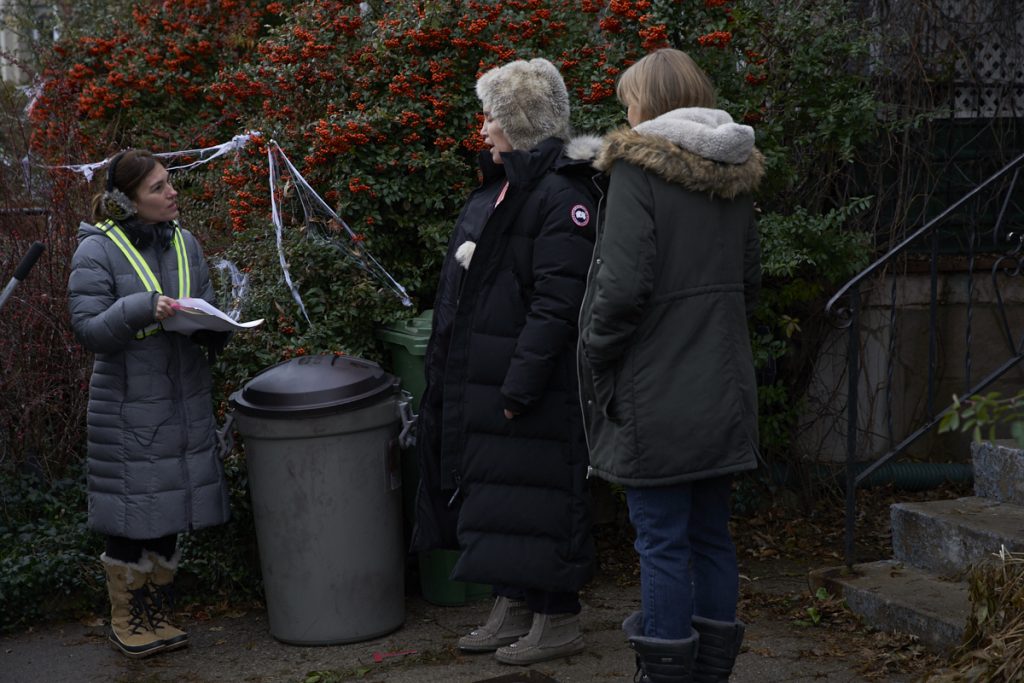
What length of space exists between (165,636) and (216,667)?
276 millimetres

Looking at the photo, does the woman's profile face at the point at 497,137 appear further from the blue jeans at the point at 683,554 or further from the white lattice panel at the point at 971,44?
the white lattice panel at the point at 971,44

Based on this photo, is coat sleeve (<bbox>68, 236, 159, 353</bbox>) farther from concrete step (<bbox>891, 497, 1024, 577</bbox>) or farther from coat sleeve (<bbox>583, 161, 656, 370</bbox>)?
concrete step (<bbox>891, 497, 1024, 577</bbox>)

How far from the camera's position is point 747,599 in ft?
16.8

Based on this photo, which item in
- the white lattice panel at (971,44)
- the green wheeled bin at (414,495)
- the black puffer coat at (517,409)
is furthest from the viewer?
the white lattice panel at (971,44)

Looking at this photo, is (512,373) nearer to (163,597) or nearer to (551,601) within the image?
(551,601)

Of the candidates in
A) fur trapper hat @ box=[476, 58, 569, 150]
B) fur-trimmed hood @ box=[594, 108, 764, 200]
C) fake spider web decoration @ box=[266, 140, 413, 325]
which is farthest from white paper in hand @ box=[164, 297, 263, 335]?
fur-trimmed hood @ box=[594, 108, 764, 200]

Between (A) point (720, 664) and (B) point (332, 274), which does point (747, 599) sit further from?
(B) point (332, 274)

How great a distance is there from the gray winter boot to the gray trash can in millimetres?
635

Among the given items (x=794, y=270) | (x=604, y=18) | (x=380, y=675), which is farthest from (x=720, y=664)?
(x=604, y=18)

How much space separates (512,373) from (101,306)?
1.55m

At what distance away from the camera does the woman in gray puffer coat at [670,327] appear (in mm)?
3488

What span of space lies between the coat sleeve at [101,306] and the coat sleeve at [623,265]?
1.75 metres

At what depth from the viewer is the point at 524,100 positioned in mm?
4188

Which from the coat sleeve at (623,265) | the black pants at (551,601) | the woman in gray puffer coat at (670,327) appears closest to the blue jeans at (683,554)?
the woman in gray puffer coat at (670,327)
